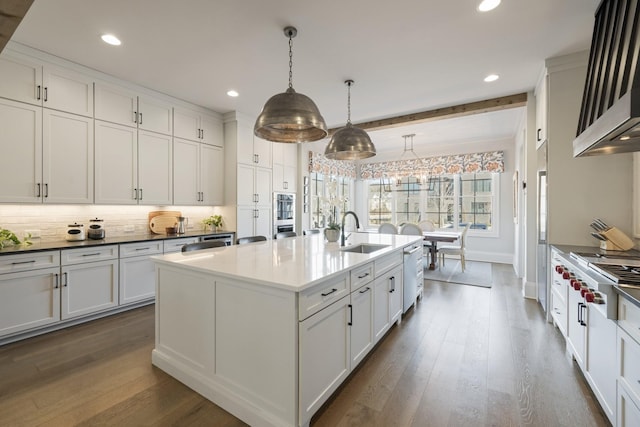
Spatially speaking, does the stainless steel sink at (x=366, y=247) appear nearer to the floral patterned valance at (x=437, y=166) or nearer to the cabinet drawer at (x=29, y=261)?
the cabinet drawer at (x=29, y=261)

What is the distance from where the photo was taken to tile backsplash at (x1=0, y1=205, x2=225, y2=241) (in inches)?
119

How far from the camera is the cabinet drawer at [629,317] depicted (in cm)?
126

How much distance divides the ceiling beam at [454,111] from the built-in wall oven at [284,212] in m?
2.02

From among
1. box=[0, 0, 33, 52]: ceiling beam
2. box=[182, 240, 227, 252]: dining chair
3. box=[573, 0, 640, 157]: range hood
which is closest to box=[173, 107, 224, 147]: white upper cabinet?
box=[182, 240, 227, 252]: dining chair

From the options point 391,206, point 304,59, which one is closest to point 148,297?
point 304,59

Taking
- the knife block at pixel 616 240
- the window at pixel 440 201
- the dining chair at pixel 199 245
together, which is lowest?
the dining chair at pixel 199 245

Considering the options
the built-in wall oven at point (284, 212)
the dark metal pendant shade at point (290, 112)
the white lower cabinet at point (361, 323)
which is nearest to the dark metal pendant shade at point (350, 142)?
the dark metal pendant shade at point (290, 112)

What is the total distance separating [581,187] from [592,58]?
127 centimetres

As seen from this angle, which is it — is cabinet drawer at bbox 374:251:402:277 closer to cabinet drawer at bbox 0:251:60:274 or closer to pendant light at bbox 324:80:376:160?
pendant light at bbox 324:80:376:160

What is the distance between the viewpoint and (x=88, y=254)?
3002 millimetres

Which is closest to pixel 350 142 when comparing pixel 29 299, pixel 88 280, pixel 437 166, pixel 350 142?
pixel 350 142

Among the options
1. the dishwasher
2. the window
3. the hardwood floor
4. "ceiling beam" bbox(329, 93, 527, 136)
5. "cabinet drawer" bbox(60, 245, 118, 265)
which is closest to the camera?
the hardwood floor

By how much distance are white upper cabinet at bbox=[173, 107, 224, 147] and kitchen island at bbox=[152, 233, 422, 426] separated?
2691 millimetres

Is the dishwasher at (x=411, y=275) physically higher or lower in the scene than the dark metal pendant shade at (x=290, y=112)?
lower
